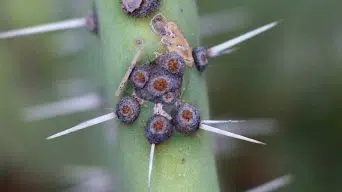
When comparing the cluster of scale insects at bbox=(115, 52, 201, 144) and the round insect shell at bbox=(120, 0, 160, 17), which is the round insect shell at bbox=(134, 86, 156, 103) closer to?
the cluster of scale insects at bbox=(115, 52, 201, 144)

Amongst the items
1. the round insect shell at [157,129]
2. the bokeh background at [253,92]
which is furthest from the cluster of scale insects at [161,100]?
the bokeh background at [253,92]

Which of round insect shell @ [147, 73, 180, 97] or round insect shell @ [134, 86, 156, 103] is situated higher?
round insect shell @ [147, 73, 180, 97]

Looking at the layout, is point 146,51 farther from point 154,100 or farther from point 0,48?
point 0,48

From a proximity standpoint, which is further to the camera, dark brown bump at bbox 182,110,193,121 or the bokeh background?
the bokeh background

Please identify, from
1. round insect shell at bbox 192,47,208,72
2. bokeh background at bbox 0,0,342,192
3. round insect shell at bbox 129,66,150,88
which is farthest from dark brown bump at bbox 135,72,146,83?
bokeh background at bbox 0,0,342,192

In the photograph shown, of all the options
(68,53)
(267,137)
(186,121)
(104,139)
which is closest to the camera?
(186,121)

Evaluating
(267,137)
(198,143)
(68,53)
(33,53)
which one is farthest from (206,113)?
(33,53)

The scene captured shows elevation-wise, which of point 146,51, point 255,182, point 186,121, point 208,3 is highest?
point 208,3
